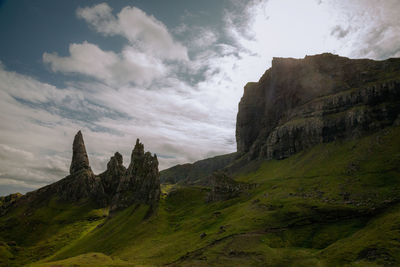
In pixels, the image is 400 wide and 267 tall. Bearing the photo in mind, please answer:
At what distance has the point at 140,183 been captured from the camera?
173250 millimetres

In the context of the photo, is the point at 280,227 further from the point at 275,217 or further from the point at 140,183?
the point at 140,183

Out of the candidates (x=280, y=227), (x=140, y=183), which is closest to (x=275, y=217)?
(x=280, y=227)

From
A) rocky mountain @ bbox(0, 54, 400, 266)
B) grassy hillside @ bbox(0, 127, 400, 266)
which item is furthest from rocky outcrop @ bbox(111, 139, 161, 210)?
grassy hillside @ bbox(0, 127, 400, 266)

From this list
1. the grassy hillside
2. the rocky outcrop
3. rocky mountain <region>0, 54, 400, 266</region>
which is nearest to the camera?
the grassy hillside

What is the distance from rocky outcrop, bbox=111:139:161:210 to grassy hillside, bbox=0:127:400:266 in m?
9.60

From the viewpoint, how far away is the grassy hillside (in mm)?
58219

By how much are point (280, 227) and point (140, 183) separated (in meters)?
121

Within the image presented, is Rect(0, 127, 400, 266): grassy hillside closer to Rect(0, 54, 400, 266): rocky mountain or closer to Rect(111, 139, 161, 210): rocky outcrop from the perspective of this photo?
Rect(0, 54, 400, 266): rocky mountain

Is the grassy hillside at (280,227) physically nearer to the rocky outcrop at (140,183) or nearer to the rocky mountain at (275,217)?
the rocky mountain at (275,217)

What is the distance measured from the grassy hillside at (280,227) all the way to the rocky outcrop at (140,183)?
960 centimetres

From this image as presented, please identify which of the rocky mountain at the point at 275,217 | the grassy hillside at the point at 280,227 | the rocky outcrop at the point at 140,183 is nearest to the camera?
the grassy hillside at the point at 280,227

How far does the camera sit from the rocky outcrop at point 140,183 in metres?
156

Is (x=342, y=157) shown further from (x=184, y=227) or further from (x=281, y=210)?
(x=184, y=227)

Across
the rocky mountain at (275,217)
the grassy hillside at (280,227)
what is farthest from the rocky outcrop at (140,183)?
the grassy hillside at (280,227)
